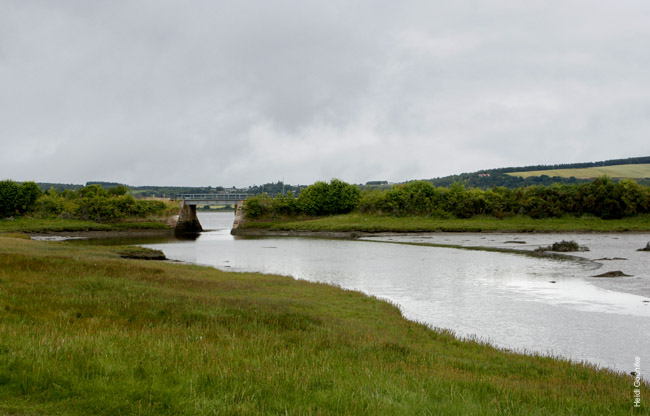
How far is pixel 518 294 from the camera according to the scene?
32469mm

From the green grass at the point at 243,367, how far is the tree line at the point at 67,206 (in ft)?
463

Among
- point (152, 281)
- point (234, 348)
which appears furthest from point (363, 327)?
point (152, 281)

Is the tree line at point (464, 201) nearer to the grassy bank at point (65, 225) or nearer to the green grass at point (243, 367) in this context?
the grassy bank at point (65, 225)

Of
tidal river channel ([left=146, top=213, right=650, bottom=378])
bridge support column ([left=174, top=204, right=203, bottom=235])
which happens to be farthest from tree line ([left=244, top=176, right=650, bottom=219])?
tidal river channel ([left=146, top=213, right=650, bottom=378])

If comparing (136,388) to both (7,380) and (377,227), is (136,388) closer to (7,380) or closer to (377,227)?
(7,380)

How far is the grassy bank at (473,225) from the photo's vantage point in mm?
108125

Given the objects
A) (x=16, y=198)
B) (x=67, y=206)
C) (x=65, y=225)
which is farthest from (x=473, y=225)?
(x=16, y=198)

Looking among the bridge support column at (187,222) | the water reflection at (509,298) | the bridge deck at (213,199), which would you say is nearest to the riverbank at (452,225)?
the bridge support column at (187,222)

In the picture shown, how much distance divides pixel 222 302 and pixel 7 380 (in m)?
11.4

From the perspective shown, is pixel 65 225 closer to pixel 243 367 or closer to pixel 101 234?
pixel 101 234

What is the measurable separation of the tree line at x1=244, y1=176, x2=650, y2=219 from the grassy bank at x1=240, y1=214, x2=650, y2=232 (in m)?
3.55

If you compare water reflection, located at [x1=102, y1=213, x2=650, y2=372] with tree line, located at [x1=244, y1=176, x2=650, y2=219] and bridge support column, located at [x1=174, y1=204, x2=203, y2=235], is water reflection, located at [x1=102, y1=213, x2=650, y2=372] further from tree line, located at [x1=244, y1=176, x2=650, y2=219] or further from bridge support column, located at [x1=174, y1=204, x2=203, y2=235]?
bridge support column, located at [x1=174, y1=204, x2=203, y2=235]

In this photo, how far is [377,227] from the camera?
120 meters

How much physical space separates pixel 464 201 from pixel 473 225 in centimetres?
2420
